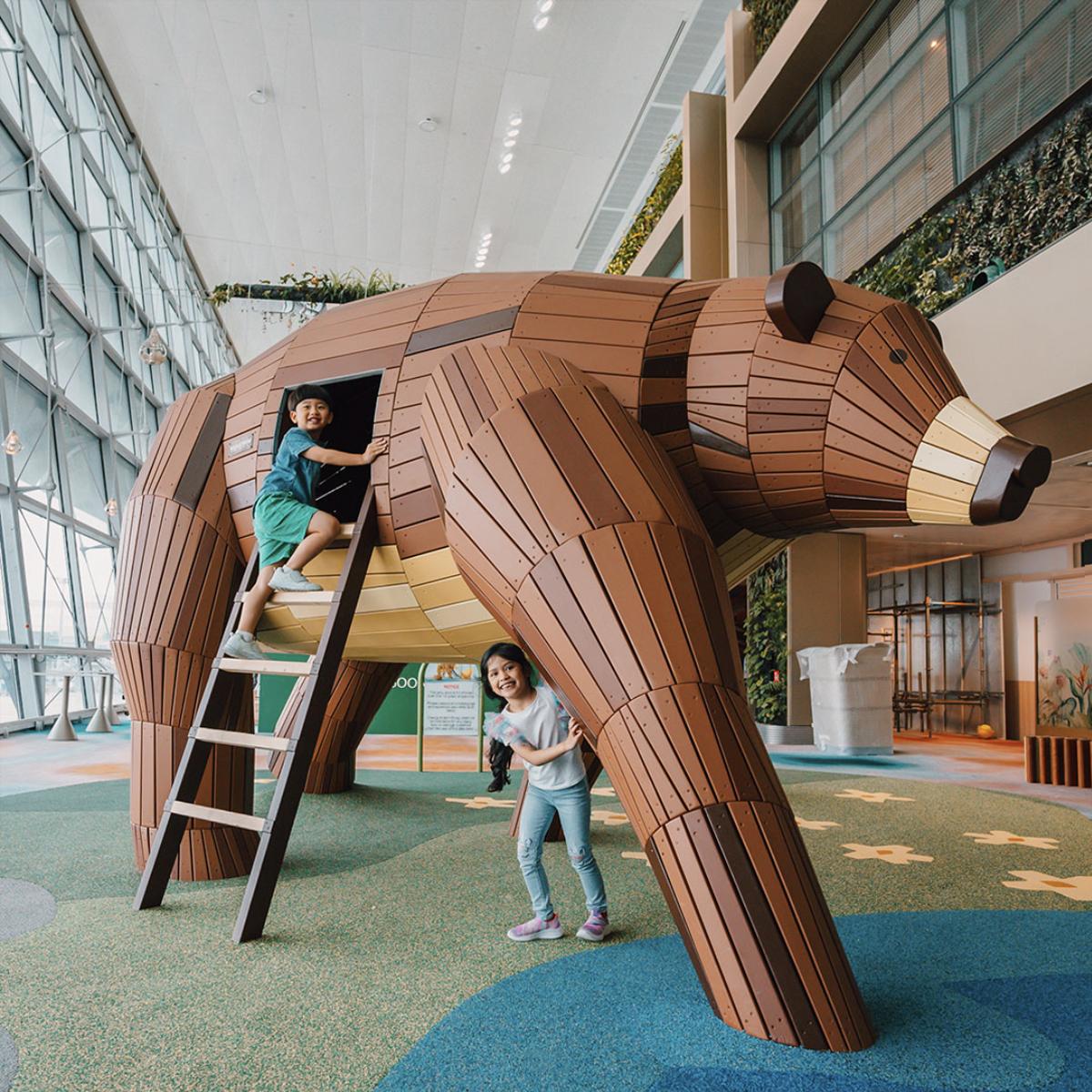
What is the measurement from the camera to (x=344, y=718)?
4957 millimetres

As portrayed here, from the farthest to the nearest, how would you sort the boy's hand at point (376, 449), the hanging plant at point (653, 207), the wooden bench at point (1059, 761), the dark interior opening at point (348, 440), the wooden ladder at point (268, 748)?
the hanging plant at point (653, 207) → the wooden bench at point (1059, 761) → the dark interior opening at point (348, 440) → the boy's hand at point (376, 449) → the wooden ladder at point (268, 748)

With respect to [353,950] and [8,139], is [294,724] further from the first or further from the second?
[8,139]

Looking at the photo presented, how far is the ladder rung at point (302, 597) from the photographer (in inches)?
114

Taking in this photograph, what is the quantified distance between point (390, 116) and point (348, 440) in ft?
26.2

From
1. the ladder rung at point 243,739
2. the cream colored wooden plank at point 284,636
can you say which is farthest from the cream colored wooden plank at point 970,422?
the cream colored wooden plank at point 284,636

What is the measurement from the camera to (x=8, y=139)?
8.28 meters

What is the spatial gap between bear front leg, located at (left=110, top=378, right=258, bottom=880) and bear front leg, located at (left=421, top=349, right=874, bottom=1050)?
1.18 metres

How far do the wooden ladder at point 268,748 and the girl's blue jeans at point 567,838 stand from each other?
2.15 feet

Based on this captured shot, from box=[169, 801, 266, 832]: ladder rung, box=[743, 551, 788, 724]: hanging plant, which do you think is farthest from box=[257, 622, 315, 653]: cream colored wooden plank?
box=[743, 551, 788, 724]: hanging plant

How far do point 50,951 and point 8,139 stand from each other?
8430 millimetres

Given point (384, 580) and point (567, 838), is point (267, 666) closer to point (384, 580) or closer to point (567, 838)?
point (384, 580)

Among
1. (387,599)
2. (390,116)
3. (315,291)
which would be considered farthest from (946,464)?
(390,116)

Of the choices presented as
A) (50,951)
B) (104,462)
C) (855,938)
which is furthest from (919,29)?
(104,462)

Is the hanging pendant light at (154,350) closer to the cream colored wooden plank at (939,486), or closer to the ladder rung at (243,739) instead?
the ladder rung at (243,739)
